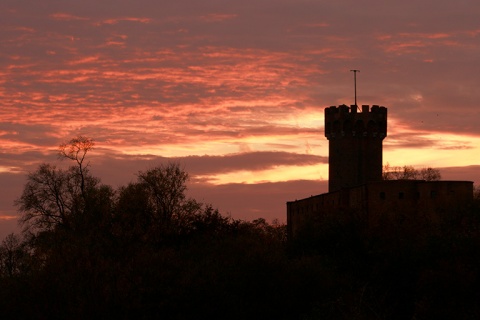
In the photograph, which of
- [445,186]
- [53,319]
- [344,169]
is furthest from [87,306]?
[344,169]

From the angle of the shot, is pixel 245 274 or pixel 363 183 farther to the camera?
pixel 363 183

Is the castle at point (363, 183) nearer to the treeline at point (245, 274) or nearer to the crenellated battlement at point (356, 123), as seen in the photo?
the crenellated battlement at point (356, 123)

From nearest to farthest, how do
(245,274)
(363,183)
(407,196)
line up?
Result: (245,274) → (407,196) → (363,183)

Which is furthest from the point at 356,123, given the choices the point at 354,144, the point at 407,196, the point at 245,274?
the point at 245,274

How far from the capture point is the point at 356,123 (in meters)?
96.2

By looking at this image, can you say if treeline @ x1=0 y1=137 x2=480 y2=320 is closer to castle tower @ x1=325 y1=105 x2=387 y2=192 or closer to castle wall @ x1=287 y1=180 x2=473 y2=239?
Answer: castle wall @ x1=287 y1=180 x2=473 y2=239

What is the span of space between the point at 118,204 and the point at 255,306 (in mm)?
27198

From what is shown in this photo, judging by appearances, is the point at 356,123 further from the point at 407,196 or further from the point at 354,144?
the point at 407,196

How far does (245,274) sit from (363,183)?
40.2 metres

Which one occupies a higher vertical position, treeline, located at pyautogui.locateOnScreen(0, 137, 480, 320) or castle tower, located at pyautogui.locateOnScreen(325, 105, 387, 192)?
castle tower, located at pyautogui.locateOnScreen(325, 105, 387, 192)

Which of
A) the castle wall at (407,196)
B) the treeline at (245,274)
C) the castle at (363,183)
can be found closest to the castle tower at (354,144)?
the castle at (363,183)

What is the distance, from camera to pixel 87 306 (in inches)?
1614

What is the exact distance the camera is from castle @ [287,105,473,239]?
76.0 m

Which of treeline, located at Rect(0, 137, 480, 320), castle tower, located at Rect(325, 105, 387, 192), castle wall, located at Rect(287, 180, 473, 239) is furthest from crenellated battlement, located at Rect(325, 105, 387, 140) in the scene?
treeline, located at Rect(0, 137, 480, 320)
